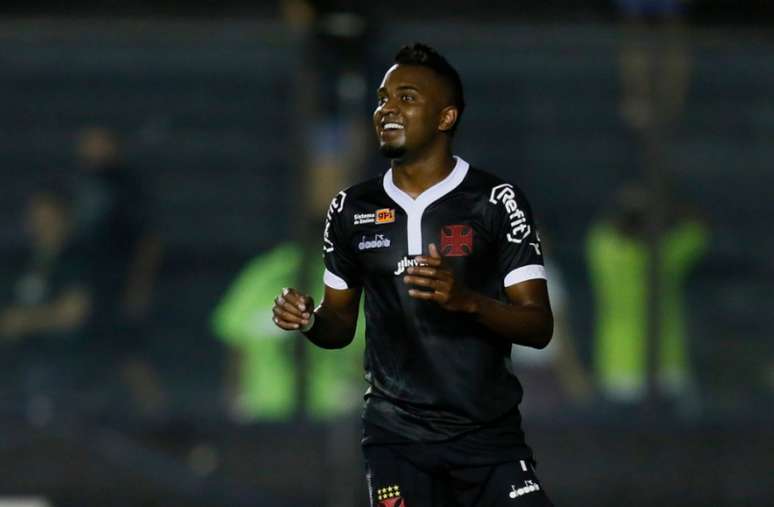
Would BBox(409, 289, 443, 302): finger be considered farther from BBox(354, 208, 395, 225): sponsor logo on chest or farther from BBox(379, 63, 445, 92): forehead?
BBox(379, 63, 445, 92): forehead

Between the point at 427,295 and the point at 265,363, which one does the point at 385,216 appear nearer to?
the point at 427,295

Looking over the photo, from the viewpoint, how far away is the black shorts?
17.0 feet

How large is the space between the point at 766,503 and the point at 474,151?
8.80 ft

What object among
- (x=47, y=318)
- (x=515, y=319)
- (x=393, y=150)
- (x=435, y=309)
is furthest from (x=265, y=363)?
(x=515, y=319)

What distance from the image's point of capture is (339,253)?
5.33 metres

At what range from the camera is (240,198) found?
9.70 meters

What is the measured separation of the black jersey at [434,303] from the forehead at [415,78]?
0.91 feet

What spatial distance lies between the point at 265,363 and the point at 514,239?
16.0 ft

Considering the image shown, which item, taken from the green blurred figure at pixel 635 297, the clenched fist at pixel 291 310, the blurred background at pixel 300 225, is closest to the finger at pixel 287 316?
the clenched fist at pixel 291 310

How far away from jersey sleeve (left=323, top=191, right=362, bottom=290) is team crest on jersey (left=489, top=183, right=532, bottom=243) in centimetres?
47

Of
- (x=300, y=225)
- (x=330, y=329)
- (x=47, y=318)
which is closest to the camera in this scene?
(x=330, y=329)

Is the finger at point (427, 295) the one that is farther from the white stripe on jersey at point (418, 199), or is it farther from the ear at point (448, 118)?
the ear at point (448, 118)

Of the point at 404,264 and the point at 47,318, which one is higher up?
the point at 47,318

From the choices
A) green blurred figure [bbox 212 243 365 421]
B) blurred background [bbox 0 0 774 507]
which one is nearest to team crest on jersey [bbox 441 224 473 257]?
blurred background [bbox 0 0 774 507]
